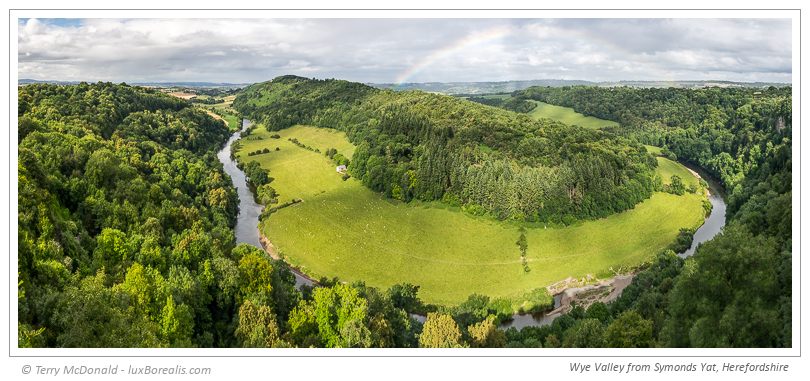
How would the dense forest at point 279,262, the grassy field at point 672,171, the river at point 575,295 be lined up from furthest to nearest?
the grassy field at point 672,171 < the river at point 575,295 < the dense forest at point 279,262

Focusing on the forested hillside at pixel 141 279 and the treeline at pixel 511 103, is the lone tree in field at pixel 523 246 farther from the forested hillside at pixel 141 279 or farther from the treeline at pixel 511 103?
the treeline at pixel 511 103

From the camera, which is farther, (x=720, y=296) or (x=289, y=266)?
(x=289, y=266)

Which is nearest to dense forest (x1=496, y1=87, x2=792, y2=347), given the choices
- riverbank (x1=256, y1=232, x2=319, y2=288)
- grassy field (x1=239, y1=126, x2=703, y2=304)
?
grassy field (x1=239, y1=126, x2=703, y2=304)

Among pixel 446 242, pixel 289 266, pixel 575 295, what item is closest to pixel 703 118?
pixel 446 242

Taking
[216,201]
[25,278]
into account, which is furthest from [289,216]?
[25,278]

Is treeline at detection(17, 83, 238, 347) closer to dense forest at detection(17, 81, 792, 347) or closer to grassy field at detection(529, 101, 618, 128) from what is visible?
dense forest at detection(17, 81, 792, 347)

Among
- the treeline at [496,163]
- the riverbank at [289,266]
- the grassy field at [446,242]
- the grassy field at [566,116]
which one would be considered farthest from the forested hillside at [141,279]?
the grassy field at [566,116]

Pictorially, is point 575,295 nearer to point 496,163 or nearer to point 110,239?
point 496,163
